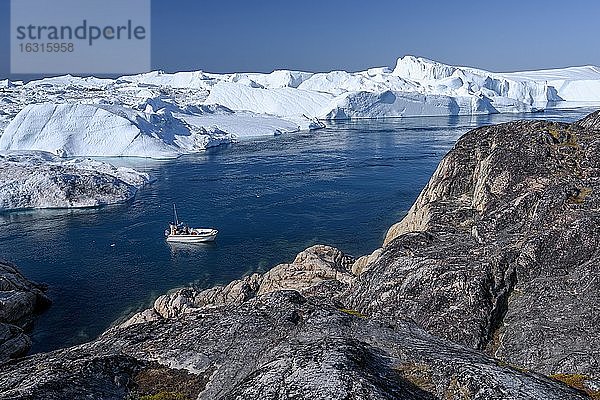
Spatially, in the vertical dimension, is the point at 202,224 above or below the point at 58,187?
below

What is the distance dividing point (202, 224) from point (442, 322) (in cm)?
3008

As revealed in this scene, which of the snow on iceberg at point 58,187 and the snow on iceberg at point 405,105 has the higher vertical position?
the snow on iceberg at point 405,105

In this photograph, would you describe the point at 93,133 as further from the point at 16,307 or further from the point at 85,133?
the point at 16,307

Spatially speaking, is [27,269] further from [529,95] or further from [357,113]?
[529,95]

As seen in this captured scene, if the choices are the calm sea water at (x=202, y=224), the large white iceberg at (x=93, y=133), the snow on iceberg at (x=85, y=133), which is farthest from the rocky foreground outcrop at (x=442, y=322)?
the large white iceberg at (x=93, y=133)

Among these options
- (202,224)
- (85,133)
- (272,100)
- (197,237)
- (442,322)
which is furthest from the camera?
(272,100)

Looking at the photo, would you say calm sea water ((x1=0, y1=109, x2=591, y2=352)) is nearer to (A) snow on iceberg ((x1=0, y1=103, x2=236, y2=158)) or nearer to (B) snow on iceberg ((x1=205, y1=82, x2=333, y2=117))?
(A) snow on iceberg ((x1=0, y1=103, x2=236, y2=158))

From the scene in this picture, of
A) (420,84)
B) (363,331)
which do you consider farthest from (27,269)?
(420,84)

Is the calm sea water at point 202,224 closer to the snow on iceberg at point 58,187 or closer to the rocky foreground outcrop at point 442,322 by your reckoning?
the snow on iceberg at point 58,187

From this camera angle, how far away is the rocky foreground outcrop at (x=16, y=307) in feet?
69.3

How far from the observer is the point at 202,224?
128 ft

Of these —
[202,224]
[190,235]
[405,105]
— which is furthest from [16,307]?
[405,105]

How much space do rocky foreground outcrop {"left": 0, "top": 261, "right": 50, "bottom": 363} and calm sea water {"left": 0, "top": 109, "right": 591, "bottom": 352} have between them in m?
0.69

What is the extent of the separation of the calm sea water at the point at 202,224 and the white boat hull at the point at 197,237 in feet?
1.76
